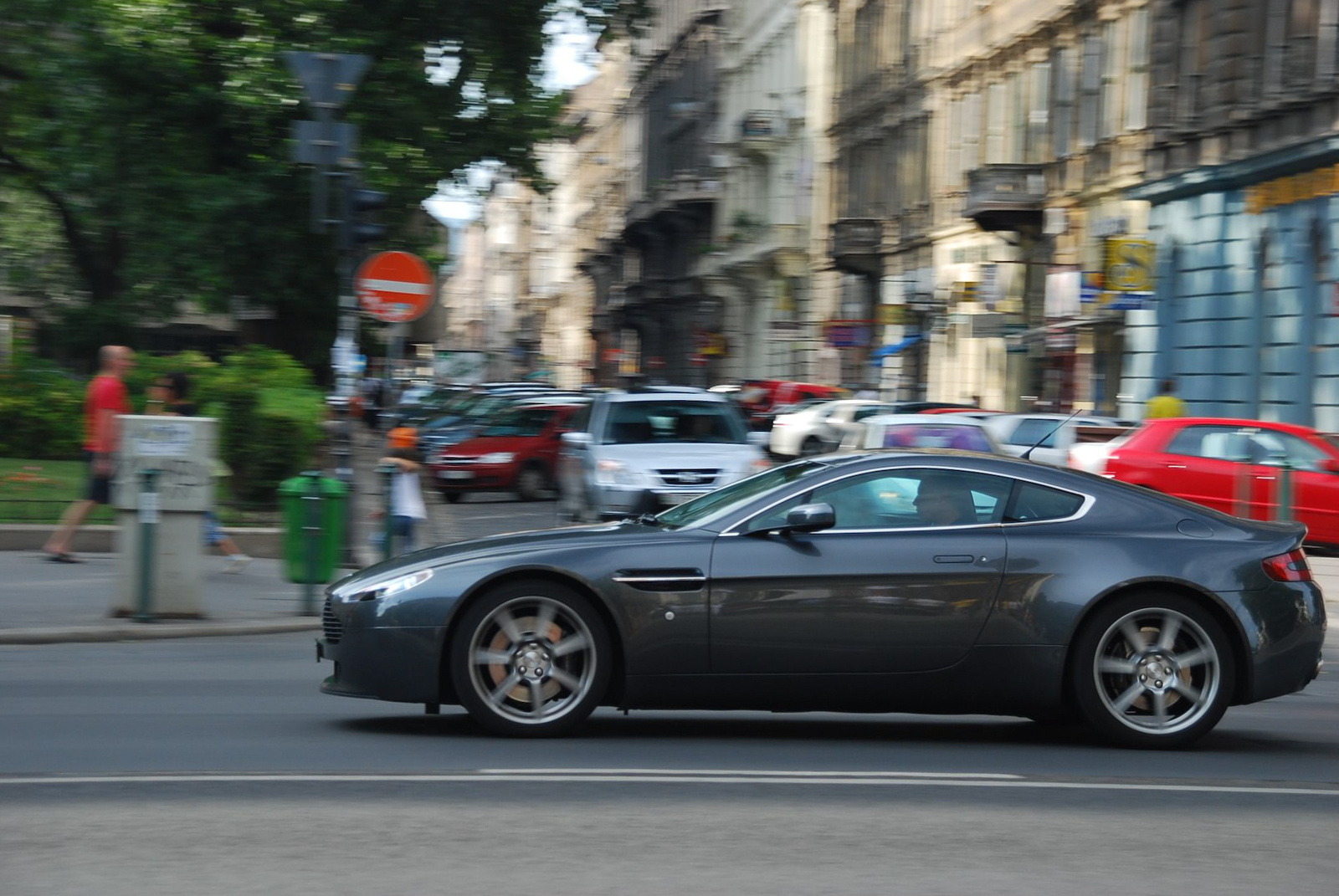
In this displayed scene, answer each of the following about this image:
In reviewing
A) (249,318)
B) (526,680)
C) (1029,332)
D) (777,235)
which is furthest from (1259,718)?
(777,235)

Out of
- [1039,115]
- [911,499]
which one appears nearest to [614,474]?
[911,499]

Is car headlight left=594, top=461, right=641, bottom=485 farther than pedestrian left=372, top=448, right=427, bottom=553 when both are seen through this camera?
Yes

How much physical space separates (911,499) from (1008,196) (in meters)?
30.8

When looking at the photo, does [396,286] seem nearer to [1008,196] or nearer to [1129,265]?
[1129,265]

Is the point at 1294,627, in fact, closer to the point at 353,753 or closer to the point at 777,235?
the point at 353,753

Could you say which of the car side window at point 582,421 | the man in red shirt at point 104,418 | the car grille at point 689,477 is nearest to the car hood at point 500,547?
the man in red shirt at point 104,418

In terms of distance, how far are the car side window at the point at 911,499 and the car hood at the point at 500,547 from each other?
2.00 ft

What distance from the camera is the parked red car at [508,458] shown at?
86.8 feet

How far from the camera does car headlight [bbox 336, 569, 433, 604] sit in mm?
7734

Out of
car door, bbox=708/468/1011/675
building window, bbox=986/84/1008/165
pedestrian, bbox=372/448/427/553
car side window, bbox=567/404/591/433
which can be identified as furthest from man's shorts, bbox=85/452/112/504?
building window, bbox=986/84/1008/165

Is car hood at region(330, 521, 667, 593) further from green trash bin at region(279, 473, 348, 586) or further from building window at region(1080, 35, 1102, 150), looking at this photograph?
building window at region(1080, 35, 1102, 150)

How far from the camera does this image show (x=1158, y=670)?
25.9ft

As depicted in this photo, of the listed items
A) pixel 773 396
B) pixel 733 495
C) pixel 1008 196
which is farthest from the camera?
pixel 773 396

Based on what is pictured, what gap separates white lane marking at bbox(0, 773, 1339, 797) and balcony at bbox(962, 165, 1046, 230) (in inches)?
1238
